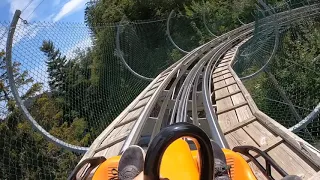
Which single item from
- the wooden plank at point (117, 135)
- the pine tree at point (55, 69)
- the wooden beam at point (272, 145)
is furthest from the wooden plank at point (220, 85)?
the wooden beam at point (272, 145)

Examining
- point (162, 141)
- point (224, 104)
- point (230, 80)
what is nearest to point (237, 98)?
point (224, 104)

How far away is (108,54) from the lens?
6.09m

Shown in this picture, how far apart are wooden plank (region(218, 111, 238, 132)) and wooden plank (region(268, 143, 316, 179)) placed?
28.9 inches

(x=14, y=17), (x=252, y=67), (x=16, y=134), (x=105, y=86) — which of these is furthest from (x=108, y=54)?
(x=14, y=17)

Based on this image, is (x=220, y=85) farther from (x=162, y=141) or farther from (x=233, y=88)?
→ (x=162, y=141)

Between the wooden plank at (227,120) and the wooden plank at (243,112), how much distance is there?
0.13 ft

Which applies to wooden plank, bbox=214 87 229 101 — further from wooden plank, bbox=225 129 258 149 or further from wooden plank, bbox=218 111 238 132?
wooden plank, bbox=225 129 258 149

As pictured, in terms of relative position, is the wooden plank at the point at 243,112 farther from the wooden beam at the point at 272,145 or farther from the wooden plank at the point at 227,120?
the wooden beam at the point at 272,145

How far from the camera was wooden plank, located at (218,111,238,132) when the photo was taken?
3138 millimetres

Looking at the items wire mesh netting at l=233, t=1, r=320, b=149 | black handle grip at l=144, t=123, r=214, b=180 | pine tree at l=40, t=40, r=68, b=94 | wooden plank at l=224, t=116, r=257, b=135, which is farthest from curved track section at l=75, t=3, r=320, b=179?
black handle grip at l=144, t=123, r=214, b=180

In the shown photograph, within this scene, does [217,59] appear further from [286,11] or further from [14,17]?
[14,17]

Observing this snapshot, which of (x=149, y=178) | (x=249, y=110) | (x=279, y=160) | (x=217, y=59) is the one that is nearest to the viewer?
(x=149, y=178)

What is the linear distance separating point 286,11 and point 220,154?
5.11 metres

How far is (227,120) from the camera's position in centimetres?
334
